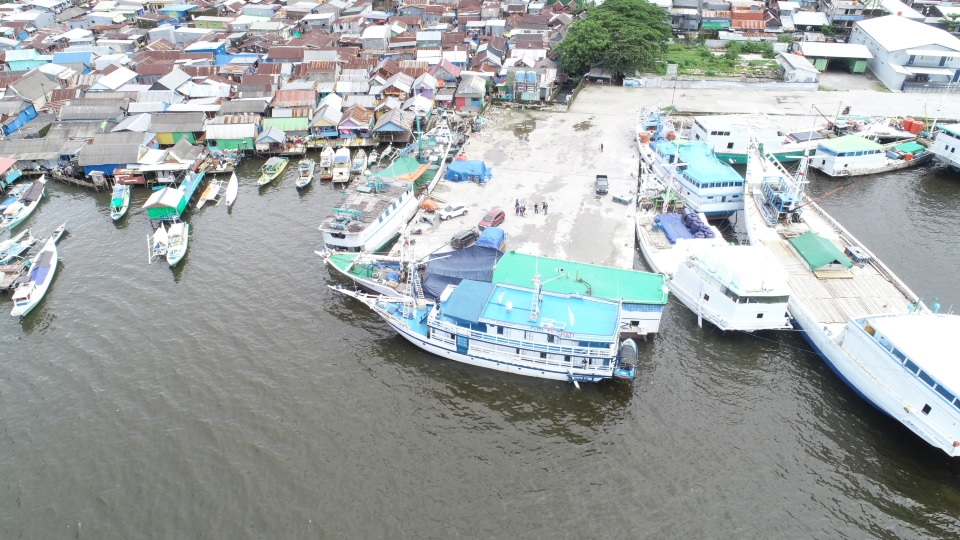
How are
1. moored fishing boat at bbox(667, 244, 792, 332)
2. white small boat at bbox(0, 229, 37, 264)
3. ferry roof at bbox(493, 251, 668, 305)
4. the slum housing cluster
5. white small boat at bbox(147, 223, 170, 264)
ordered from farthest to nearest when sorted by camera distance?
1. the slum housing cluster
2. white small boat at bbox(147, 223, 170, 264)
3. white small boat at bbox(0, 229, 37, 264)
4. ferry roof at bbox(493, 251, 668, 305)
5. moored fishing boat at bbox(667, 244, 792, 332)

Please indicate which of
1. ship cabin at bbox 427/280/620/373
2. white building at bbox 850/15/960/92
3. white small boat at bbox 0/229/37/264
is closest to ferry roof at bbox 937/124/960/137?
white building at bbox 850/15/960/92

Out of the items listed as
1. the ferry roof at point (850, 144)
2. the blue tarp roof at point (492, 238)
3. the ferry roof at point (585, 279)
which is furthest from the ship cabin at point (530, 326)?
the ferry roof at point (850, 144)

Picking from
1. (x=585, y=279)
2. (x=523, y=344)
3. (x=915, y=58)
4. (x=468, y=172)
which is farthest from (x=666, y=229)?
(x=915, y=58)

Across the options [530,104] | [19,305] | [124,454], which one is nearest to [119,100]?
[19,305]

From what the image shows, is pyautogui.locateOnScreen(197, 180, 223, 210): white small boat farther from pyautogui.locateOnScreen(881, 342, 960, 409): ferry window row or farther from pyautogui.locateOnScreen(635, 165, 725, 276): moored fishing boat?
pyautogui.locateOnScreen(881, 342, 960, 409): ferry window row

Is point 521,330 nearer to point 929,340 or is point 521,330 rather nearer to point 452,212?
point 452,212

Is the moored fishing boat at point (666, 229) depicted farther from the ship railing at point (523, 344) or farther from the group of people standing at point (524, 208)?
the ship railing at point (523, 344)
